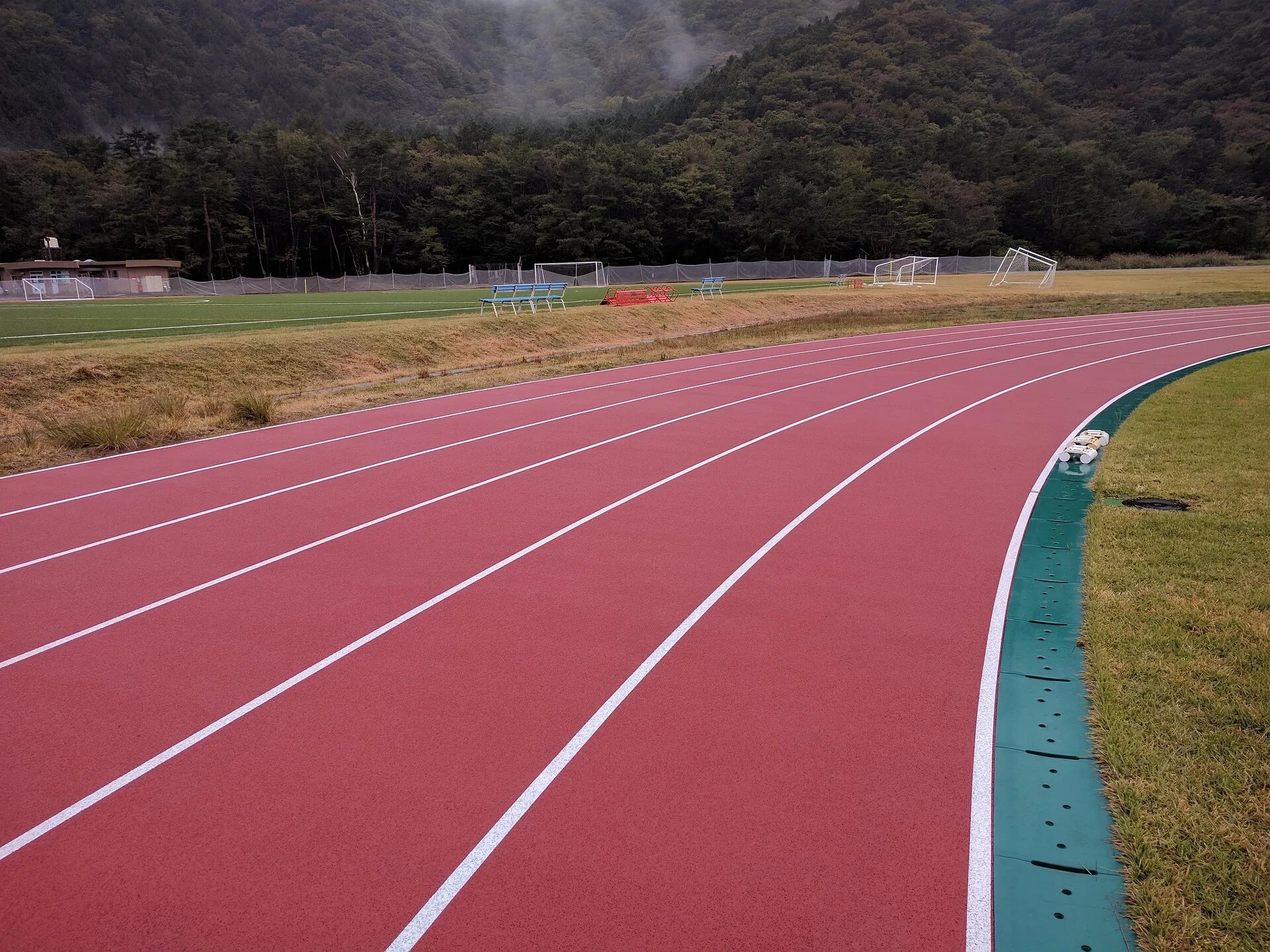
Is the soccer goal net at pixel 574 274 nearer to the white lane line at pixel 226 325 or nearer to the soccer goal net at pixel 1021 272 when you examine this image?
the white lane line at pixel 226 325

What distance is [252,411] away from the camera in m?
12.2

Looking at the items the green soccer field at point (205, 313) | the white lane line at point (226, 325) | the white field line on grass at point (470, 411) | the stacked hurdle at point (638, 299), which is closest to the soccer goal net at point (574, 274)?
the green soccer field at point (205, 313)

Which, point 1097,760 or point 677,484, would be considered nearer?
point 1097,760

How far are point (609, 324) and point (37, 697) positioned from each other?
20110 millimetres

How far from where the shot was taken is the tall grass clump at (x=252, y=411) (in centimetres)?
1222

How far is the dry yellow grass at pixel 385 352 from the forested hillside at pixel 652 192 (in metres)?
A: 33.1

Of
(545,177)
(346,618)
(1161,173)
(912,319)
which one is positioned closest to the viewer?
(346,618)

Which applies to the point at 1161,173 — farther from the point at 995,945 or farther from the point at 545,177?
the point at 995,945

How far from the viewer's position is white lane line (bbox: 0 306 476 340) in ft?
58.9

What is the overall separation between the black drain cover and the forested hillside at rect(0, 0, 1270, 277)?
56.3 metres

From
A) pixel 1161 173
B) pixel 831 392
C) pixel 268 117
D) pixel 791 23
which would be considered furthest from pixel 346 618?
pixel 791 23

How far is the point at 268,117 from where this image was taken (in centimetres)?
12862

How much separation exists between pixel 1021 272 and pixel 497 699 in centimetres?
4941

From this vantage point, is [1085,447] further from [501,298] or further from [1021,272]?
[1021,272]
